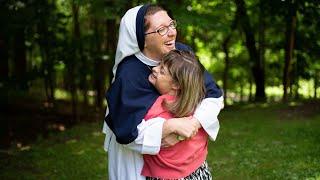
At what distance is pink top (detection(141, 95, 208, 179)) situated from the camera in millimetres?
3002

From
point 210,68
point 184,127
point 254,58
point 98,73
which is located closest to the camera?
point 184,127

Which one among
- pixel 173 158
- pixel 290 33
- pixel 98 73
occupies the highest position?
pixel 173 158

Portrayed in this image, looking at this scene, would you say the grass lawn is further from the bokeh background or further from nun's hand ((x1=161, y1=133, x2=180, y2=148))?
nun's hand ((x1=161, y1=133, x2=180, y2=148))

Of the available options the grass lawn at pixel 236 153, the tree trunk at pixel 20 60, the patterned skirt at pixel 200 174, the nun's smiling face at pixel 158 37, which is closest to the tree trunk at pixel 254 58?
the grass lawn at pixel 236 153

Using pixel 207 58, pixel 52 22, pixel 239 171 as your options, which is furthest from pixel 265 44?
pixel 239 171

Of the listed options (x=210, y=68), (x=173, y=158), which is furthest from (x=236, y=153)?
(x=210, y=68)

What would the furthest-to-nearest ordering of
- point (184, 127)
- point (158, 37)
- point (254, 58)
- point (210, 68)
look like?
point (210, 68)
point (254, 58)
point (158, 37)
point (184, 127)

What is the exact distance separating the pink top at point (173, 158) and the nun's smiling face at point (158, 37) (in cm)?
27

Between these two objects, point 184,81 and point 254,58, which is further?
point 254,58

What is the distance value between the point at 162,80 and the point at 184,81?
0.12 meters

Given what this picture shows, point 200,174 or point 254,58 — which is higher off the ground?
point 200,174

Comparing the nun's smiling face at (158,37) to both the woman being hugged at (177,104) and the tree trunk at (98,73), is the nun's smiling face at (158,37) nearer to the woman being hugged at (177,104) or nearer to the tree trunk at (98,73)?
the woman being hugged at (177,104)

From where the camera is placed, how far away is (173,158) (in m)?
3.06

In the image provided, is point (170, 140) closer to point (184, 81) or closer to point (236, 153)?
point (184, 81)
